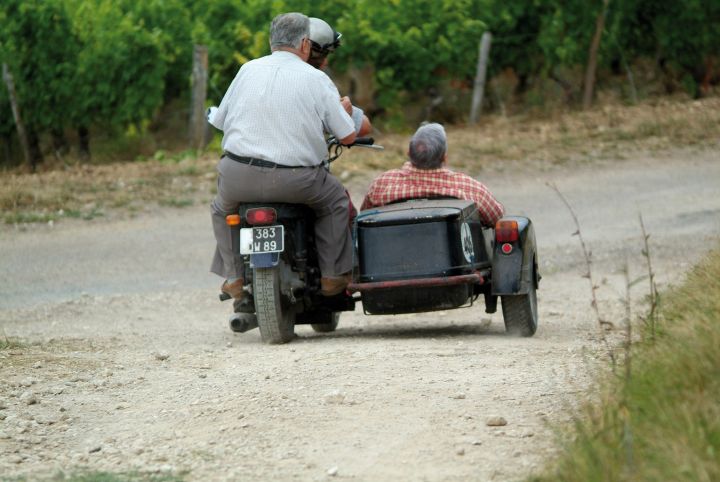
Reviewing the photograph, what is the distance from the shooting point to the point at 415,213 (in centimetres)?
809

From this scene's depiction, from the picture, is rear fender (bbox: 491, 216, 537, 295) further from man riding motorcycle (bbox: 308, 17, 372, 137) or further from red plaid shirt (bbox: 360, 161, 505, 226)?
man riding motorcycle (bbox: 308, 17, 372, 137)

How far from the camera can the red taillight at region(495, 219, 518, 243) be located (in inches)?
328

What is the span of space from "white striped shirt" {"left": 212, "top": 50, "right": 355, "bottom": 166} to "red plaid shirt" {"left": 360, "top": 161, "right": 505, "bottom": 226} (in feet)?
2.42

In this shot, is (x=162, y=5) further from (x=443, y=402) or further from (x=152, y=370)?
(x=443, y=402)

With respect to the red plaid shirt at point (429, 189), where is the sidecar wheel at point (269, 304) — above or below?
below

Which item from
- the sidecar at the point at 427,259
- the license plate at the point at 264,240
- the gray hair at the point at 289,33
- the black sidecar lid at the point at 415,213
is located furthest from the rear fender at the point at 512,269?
the gray hair at the point at 289,33

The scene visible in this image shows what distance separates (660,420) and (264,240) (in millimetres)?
3765

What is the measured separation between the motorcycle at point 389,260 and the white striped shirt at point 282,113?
34 centimetres

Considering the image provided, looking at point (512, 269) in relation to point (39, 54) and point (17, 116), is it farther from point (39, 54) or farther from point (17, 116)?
point (39, 54)

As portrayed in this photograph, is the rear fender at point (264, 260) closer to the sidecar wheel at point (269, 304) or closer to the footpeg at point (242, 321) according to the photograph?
the sidecar wheel at point (269, 304)

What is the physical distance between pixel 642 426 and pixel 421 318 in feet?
20.3

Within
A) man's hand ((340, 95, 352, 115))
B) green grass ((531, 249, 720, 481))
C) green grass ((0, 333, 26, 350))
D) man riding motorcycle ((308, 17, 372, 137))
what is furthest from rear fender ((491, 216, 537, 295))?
green grass ((0, 333, 26, 350))

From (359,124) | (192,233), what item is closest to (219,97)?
Answer: (192,233)

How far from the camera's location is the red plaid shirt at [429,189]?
28.3 feet
